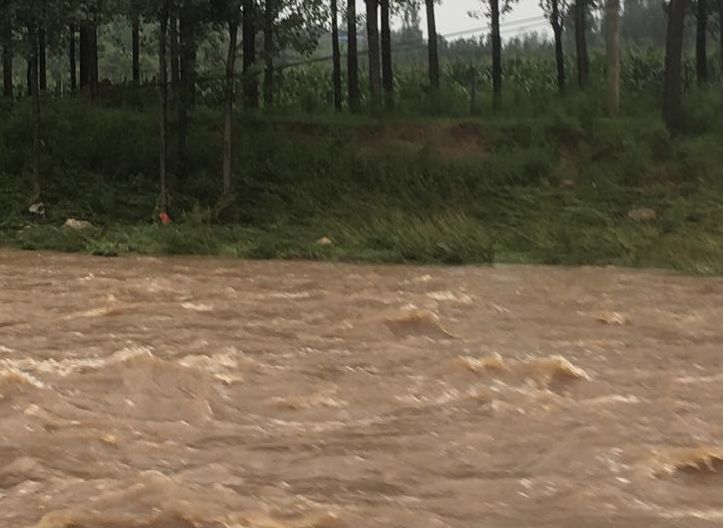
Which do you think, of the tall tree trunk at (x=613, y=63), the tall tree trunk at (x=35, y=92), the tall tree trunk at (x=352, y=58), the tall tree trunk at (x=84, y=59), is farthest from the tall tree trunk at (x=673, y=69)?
the tall tree trunk at (x=84, y=59)

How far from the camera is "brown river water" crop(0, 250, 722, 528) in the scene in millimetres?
3291

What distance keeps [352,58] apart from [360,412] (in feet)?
53.9

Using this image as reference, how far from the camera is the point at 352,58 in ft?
65.7

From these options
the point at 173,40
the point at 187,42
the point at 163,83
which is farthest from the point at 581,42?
the point at 163,83

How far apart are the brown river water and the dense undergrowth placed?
3.69 m

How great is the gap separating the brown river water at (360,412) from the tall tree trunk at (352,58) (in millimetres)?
11791

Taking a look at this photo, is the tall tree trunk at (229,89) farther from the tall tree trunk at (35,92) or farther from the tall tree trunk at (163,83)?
the tall tree trunk at (35,92)

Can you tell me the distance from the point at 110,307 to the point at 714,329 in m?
4.41

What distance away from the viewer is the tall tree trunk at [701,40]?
18155mm

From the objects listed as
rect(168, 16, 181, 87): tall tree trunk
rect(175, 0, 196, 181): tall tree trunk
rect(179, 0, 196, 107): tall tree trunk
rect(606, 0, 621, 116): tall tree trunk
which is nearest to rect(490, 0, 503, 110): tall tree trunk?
rect(606, 0, 621, 116): tall tree trunk

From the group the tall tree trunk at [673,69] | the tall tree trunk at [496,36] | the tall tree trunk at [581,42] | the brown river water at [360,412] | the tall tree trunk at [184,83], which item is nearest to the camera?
the brown river water at [360,412]

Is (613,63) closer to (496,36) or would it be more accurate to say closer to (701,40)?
(701,40)

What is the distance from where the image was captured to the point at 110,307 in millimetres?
7301

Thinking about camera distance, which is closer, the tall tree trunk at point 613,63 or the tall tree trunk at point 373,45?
the tall tree trunk at point 613,63
